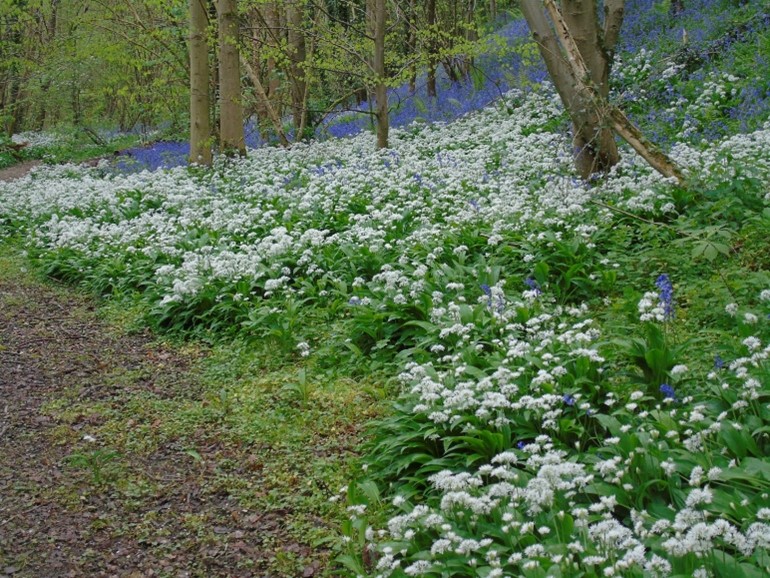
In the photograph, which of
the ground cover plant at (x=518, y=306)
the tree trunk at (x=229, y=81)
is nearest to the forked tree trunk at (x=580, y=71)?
the ground cover plant at (x=518, y=306)

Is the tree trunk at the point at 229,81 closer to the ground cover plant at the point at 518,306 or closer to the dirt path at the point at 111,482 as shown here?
the ground cover plant at the point at 518,306

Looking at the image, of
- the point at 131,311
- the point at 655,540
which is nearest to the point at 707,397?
the point at 655,540

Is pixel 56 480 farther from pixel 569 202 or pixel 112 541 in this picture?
pixel 569 202

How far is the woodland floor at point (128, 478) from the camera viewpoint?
13.4ft

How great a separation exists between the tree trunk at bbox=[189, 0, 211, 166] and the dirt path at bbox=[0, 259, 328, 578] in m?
7.74

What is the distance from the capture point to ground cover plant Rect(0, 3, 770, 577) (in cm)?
323

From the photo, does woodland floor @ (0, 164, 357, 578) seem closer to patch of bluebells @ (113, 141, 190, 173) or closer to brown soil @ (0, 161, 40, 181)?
patch of bluebells @ (113, 141, 190, 173)

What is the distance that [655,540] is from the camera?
2945 millimetres

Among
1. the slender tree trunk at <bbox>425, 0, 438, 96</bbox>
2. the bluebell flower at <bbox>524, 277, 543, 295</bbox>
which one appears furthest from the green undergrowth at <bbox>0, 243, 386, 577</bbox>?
the slender tree trunk at <bbox>425, 0, 438, 96</bbox>

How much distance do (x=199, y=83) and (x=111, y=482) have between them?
10.9m

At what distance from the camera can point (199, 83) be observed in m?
14.3

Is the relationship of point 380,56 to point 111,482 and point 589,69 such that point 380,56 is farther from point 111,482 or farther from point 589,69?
point 111,482

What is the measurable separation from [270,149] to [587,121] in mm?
8277

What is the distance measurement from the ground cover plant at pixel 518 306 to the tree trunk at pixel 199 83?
1146mm
